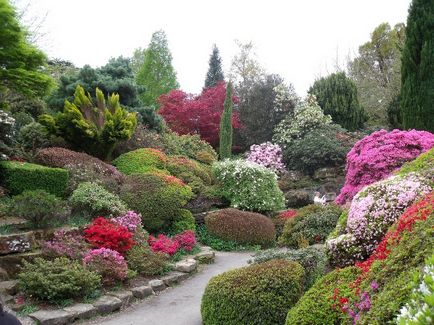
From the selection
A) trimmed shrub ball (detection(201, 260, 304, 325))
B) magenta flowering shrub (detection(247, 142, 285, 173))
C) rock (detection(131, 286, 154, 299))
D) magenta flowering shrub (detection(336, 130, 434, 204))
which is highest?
magenta flowering shrub (detection(247, 142, 285, 173))

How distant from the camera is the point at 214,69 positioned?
34125 mm

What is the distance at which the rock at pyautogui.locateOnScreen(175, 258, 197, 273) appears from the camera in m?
8.80

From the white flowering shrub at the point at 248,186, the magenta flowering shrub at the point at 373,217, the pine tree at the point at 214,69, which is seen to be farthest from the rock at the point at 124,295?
the pine tree at the point at 214,69

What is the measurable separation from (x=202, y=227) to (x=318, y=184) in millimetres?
7047

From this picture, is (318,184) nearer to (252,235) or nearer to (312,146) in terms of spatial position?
(312,146)

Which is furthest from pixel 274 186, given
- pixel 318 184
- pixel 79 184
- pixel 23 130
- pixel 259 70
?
pixel 259 70

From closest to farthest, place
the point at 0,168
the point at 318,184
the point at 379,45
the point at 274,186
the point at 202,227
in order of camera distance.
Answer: the point at 0,168 < the point at 202,227 < the point at 274,186 < the point at 318,184 < the point at 379,45

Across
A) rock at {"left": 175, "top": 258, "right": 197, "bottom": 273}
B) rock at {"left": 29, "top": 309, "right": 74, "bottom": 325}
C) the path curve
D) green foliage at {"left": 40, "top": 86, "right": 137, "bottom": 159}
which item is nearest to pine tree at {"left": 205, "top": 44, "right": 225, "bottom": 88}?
green foliage at {"left": 40, "top": 86, "right": 137, "bottom": 159}

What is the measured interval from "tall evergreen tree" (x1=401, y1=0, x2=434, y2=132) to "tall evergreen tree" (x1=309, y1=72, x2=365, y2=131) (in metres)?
6.97

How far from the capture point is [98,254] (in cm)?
749

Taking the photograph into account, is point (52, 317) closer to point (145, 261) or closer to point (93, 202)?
point (145, 261)

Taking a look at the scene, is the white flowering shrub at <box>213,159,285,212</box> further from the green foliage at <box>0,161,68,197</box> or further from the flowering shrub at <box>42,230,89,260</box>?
the flowering shrub at <box>42,230,89,260</box>

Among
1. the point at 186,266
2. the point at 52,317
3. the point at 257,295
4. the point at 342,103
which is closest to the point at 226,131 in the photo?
the point at 342,103

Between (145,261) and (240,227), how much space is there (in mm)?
3832
